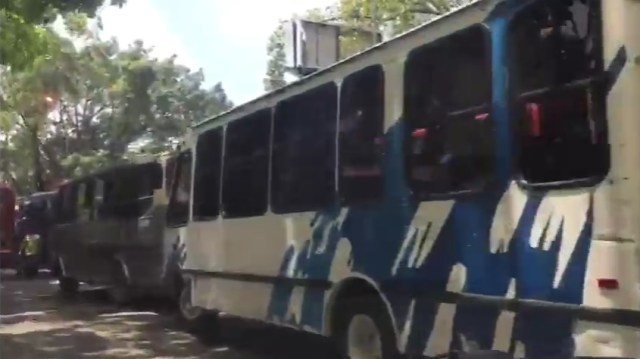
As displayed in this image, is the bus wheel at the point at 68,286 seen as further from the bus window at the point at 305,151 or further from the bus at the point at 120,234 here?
the bus window at the point at 305,151

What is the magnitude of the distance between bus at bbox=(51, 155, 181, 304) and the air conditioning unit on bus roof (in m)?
3.93

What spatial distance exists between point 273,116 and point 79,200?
945 cm

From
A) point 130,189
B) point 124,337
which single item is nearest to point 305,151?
point 124,337

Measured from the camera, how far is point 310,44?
16516 mm

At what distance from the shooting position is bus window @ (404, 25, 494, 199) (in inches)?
196

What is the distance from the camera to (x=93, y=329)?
11.2 m

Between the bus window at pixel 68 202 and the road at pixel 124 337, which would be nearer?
the road at pixel 124 337

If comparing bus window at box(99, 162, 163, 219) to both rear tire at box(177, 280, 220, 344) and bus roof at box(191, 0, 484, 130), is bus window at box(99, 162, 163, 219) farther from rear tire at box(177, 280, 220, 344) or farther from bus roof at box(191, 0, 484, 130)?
bus roof at box(191, 0, 484, 130)

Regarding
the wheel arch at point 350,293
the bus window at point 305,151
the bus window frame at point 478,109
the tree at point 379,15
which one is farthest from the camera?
the tree at point 379,15

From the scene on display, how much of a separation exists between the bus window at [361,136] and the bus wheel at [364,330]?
0.81 meters

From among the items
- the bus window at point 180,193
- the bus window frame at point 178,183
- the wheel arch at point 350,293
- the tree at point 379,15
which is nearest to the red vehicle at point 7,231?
the tree at point 379,15

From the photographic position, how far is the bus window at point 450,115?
498 cm

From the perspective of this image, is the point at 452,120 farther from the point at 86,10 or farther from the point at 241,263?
the point at 86,10

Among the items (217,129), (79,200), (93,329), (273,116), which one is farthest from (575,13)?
(79,200)
